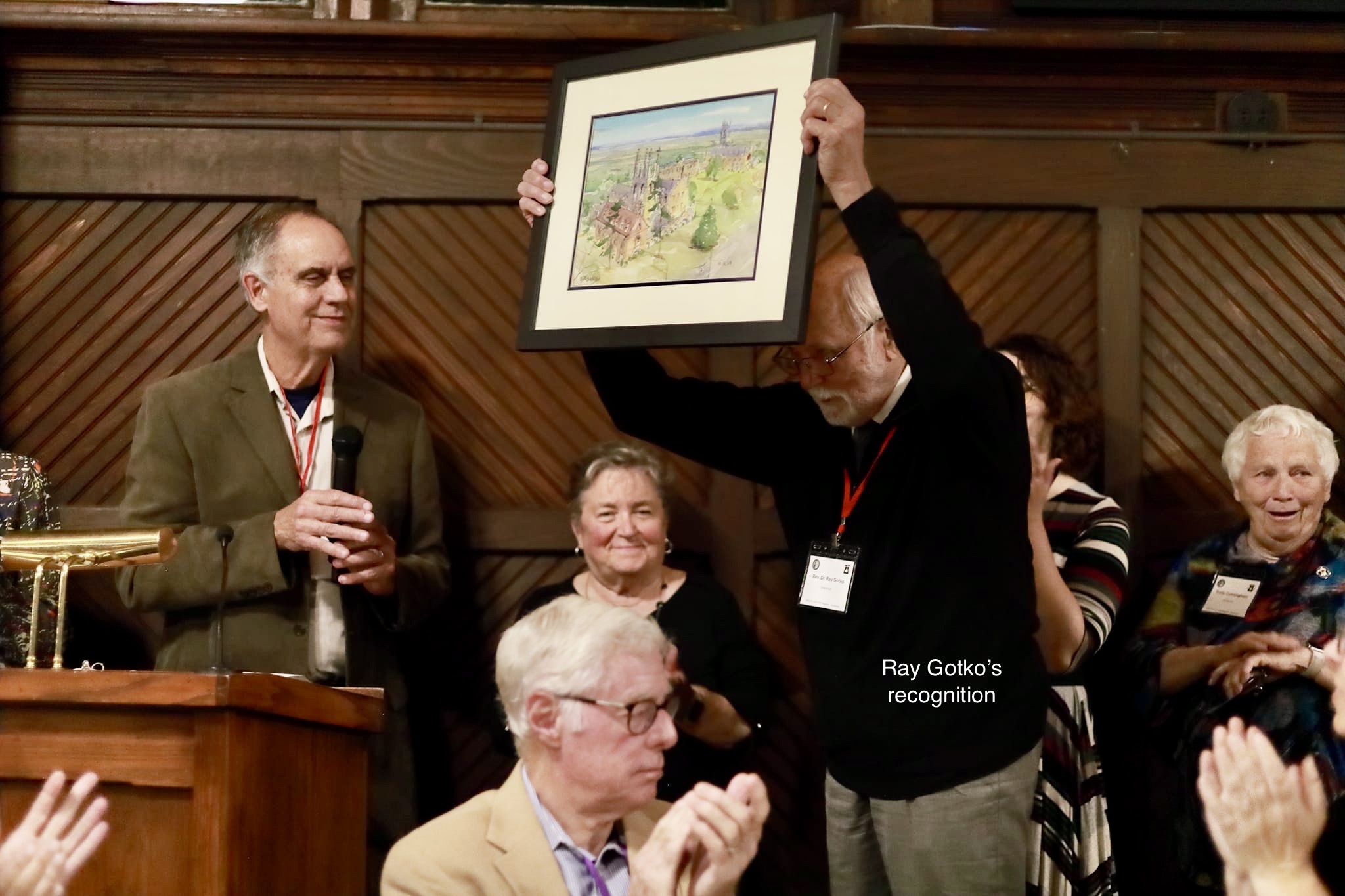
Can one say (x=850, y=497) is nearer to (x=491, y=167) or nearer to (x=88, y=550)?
(x=88, y=550)

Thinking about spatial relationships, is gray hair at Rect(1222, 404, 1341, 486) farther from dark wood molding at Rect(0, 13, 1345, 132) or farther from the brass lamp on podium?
the brass lamp on podium

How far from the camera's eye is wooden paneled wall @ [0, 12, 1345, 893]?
4.32 meters

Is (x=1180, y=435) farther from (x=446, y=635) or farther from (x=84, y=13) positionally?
(x=84, y=13)

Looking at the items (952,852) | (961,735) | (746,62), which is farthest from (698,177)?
(952,852)

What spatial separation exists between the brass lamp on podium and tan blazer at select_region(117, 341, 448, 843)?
0.44m

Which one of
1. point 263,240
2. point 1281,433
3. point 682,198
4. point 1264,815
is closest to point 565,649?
point 682,198

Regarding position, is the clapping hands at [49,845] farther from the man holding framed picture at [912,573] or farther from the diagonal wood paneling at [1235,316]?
the diagonal wood paneling at [1235,316]

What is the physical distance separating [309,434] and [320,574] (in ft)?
1.37

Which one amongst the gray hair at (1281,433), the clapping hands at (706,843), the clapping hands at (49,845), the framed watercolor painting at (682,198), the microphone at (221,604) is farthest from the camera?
the gray hair at (1281,433)

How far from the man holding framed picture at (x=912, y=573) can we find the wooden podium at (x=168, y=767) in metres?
1.01

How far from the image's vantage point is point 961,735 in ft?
8.89

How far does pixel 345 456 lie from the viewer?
3498 millimetres

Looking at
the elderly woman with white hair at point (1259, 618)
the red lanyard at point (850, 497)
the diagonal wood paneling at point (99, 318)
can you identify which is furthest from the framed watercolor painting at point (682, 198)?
the elderly woman with white hair at point (1259, 618)

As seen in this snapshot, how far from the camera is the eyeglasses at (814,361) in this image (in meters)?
2.83
